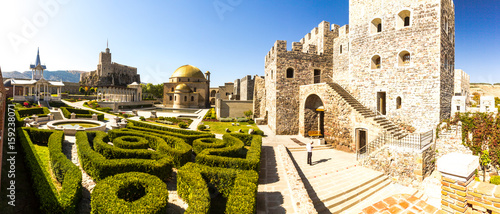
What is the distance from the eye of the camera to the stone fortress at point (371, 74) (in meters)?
14.8

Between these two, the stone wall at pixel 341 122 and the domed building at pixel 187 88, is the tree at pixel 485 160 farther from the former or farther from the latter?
the domed building at pixel 187 88

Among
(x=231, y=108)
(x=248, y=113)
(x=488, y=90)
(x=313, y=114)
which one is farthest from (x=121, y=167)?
(x=488, y=90)

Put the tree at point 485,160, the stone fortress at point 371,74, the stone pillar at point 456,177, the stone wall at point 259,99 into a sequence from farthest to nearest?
the stone wall at point 259,99 → the stone fortress at point 371,74 → the tree at point 485,160 → the stone pillar at point 456,177

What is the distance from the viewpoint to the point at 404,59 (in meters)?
16.2

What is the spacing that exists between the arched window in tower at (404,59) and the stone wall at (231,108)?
64.8ft

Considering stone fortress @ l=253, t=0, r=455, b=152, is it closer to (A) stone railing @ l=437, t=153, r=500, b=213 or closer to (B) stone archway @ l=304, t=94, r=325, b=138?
(B) stone archway @ l=304, t=94, r=325, b=138

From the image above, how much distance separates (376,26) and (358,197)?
15.0 metres

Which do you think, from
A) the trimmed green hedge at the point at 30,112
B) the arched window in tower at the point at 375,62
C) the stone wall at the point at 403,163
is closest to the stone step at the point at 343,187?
the stone wall at the point at 403,163

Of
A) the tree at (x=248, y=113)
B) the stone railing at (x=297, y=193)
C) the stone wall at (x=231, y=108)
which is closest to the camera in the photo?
the stone railing at (x=297, y=193)

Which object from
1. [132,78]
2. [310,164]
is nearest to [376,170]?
[310,164]

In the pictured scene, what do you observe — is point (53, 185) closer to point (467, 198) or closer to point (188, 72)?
point (467, 198)

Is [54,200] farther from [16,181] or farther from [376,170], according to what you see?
[376,170]

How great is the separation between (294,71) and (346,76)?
515cm

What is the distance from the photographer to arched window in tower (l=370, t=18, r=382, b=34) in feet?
56.9
